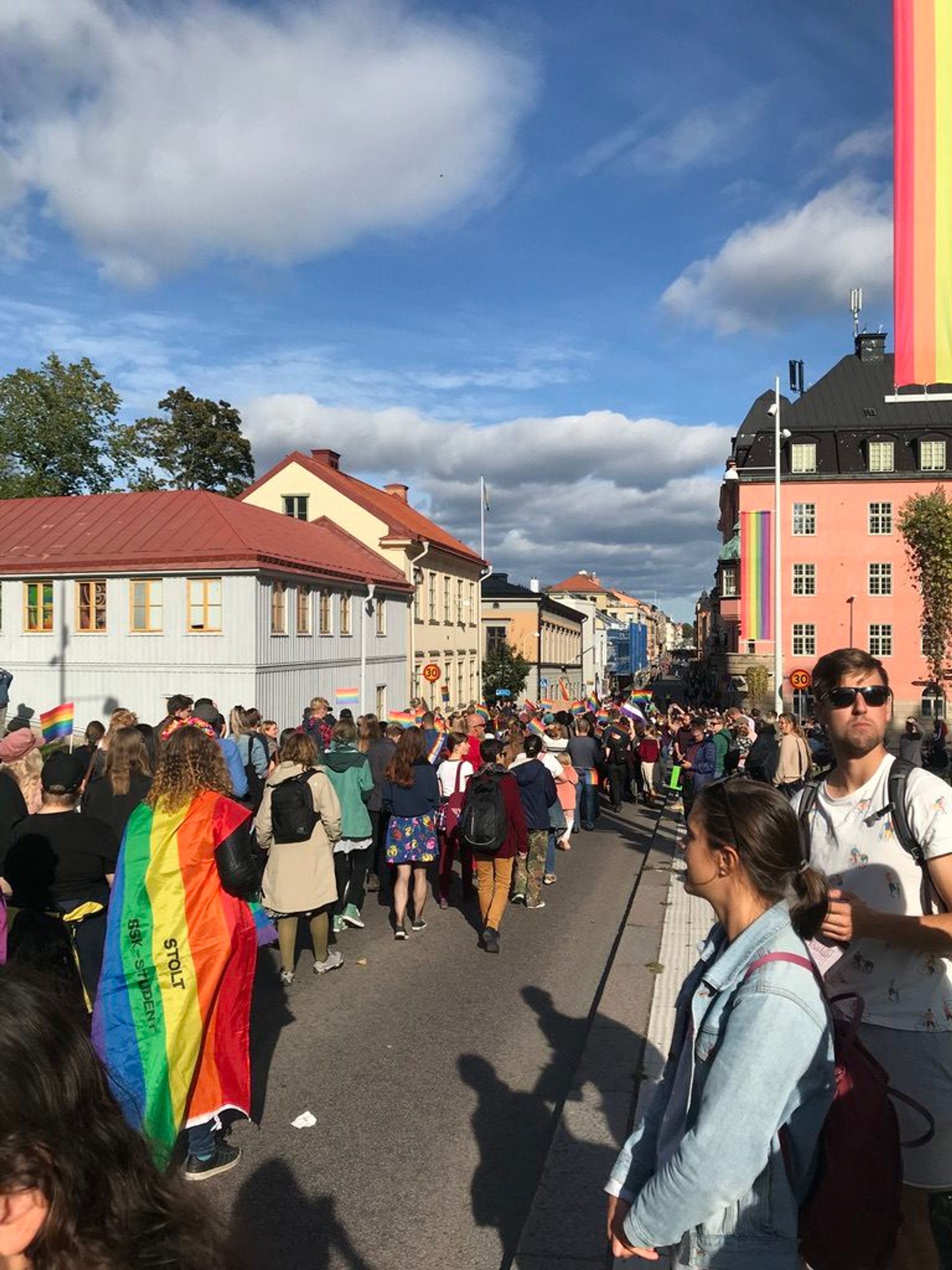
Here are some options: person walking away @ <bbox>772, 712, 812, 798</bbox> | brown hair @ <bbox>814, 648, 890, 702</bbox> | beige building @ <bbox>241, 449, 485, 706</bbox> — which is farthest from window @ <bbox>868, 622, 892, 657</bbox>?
brown hair @ <bbox>814, 648, 890, 702</bbox>

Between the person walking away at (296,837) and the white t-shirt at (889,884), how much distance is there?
4525 mm

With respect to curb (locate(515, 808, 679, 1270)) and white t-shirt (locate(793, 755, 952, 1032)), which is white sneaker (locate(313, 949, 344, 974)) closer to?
curb (locate(515, 808, 679, 1270))

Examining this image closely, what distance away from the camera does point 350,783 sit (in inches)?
352

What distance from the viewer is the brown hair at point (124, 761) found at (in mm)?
6738

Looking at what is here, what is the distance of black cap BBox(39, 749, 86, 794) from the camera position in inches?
199

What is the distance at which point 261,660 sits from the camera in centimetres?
2655

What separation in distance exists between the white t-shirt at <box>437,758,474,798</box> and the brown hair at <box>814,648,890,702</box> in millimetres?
8088

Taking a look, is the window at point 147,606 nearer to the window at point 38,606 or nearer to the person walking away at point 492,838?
the window at point 38,606

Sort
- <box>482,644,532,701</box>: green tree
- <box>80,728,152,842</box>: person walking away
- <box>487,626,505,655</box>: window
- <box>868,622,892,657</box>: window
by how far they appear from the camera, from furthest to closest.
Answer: <box>868,622,892,657</box>: window
<box>487,626,505,655</box>: window
<box>482,644,532,701</box>: green tree
<box>80,728,152,842</box>: person walking away

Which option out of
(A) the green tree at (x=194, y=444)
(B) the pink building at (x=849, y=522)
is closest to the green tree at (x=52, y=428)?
(A) the green tree at (x=194, y=444)

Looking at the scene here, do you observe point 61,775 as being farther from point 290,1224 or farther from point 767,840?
point 767,840

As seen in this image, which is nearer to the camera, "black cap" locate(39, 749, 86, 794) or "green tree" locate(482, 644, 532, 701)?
"black cap" locate(39, 749, 86, 794)

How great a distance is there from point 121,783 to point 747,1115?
550cm

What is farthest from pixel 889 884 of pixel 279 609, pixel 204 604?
pixel 279 609
